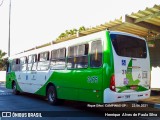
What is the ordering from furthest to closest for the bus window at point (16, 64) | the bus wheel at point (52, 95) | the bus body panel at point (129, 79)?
the bus window at point (16, 64), the bus wheel at point (52, 95), the bus body panel at point (129, 79)

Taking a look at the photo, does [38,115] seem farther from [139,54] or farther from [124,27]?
[124,27]

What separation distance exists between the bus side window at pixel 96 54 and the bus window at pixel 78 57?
15.8 inches

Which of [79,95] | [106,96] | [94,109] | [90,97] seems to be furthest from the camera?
[94,109]

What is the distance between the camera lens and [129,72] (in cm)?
989

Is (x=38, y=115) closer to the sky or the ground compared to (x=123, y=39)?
closer to the ground

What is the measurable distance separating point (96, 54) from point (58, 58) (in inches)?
127

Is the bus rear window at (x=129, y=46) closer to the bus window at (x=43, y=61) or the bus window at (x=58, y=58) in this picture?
the bus window at (x=58, y=58)

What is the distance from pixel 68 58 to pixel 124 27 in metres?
5.69

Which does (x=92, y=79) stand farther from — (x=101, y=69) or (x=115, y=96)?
(x=115, y=96)

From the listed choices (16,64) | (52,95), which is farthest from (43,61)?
(16,64)

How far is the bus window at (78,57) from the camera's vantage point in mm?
10719

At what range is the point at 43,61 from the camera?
47.3 feet

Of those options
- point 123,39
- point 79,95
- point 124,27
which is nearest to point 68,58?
point 79,95

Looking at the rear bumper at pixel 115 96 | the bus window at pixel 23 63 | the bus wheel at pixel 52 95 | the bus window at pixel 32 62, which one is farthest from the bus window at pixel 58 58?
the bus window at pixel 23 63
